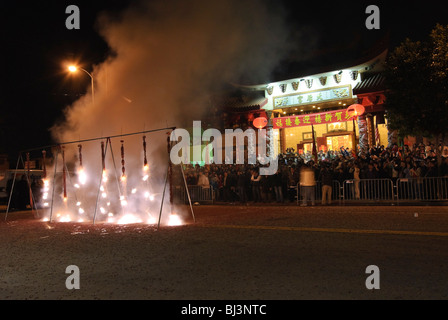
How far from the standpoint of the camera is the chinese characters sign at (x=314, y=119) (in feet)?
64.6

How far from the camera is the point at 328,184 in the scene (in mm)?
13484

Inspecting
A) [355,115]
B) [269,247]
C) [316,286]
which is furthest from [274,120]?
[316,286]

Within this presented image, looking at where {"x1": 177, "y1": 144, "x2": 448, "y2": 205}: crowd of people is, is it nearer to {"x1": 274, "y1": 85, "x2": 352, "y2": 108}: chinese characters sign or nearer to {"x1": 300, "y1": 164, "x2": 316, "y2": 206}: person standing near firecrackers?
{"x1": 300, "y1": 164, "x2": 316, "y2": 206}: person standing near firecrackers

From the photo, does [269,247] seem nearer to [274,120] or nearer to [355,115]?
[355,115]

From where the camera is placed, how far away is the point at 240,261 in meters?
5.46

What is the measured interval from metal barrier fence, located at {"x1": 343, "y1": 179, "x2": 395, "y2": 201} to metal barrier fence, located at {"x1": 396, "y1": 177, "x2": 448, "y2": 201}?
32 centimetres

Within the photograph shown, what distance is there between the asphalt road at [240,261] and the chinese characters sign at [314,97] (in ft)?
38.1

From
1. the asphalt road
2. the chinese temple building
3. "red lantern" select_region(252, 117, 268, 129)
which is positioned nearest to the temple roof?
the chinese temple building

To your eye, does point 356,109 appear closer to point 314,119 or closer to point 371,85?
point 371,85

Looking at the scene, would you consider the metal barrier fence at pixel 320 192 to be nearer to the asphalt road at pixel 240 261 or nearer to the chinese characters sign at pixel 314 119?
the asphalt road at pixel 240 261

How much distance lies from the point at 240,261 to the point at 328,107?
17.8 meters

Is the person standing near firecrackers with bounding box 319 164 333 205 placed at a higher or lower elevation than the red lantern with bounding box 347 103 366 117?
lower

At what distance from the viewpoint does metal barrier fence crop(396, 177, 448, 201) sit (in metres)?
11.9

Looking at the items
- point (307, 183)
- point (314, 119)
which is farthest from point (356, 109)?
point (307, 183)
